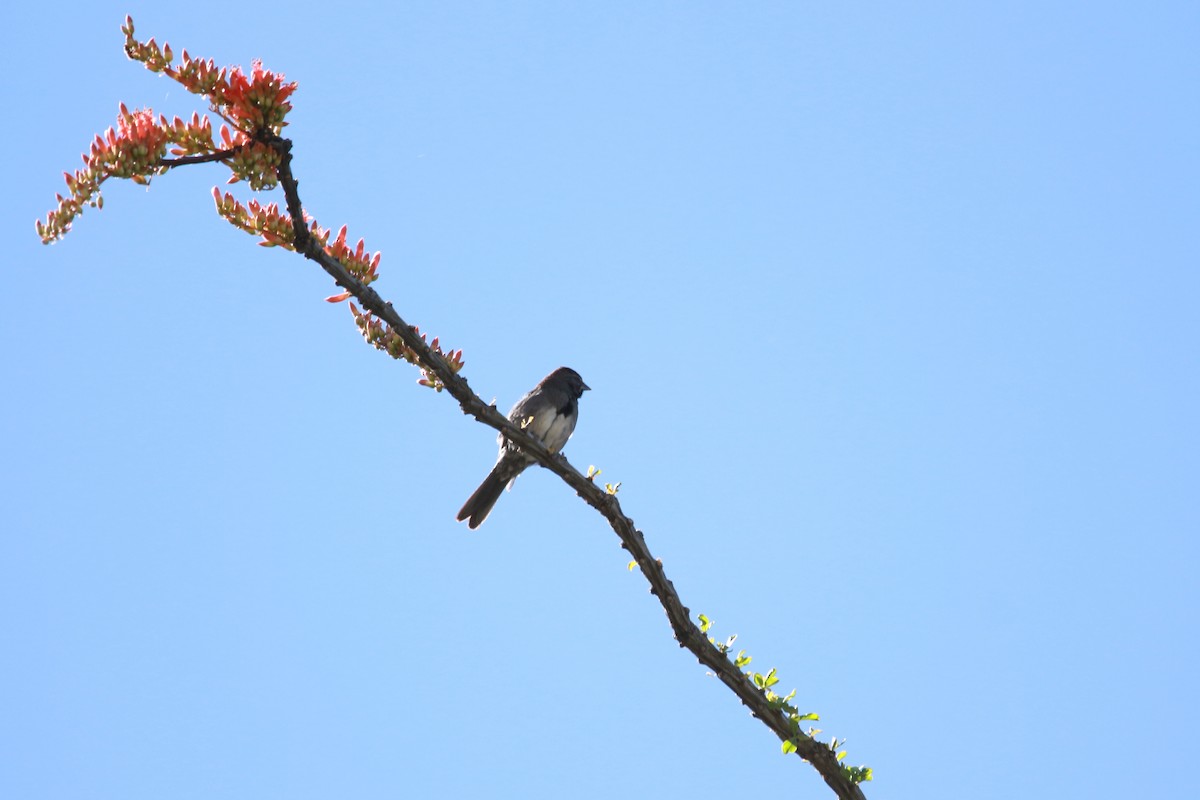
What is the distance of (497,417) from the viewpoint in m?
3.59

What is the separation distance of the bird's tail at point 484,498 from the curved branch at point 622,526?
14.1 feet

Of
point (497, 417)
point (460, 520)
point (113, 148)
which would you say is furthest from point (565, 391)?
point (113, 148)

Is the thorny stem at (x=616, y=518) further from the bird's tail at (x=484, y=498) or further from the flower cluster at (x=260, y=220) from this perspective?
the bird's tail at (x=484, y=498)

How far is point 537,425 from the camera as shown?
8453mm

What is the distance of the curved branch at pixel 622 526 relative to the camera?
318 centimetres

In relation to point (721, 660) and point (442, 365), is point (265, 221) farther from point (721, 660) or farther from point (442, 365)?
point (721, 660)

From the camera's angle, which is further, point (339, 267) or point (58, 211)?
point (339, 267)

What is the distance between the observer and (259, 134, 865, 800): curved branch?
3.18 meters

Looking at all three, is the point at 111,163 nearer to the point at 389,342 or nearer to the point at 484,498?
the point at 389,342

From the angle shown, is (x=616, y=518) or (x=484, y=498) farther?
(x=484, y=498)

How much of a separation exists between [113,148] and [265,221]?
44cm

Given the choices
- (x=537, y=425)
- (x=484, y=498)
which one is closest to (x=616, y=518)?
(x=484, y=498)

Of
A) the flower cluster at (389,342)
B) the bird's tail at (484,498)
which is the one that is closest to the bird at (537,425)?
the bird's tail at (484,498)

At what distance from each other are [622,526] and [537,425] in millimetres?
5045
